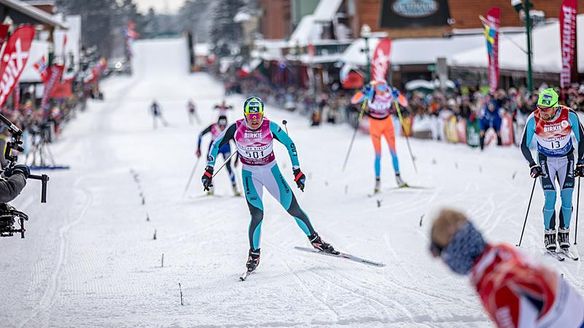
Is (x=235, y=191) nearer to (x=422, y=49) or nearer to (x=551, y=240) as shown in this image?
(x=551, y=240)

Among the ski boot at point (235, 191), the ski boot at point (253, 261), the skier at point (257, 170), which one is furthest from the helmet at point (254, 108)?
the ski boot at point (235, 191)

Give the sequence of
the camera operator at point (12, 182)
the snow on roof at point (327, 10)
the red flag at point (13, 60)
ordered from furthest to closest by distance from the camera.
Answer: the snow on roof at point (327, 10), the red flag at point (13, 60), the camera operator at point (12, 182)

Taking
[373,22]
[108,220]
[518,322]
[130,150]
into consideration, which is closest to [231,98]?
[373,22]

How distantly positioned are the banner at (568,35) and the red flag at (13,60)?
466 inches

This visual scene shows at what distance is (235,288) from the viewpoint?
8820 mm

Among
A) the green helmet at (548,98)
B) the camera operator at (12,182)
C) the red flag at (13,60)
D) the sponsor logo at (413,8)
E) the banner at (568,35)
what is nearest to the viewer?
the camera operator at (12,182)

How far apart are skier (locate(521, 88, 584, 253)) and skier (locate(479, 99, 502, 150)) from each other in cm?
1252

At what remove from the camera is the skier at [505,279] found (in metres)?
3.66

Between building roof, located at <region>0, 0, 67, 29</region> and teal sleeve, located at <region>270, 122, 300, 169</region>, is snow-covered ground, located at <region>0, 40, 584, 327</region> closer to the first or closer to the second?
teal sleeve, located at <region>270, 122, 300, 169</region>

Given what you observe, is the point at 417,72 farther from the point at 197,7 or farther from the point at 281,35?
the point at 197,7

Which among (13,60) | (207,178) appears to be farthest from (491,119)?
(207,178)

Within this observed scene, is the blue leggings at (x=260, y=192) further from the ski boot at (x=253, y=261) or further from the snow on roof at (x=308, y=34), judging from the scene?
the snow on roof at (x=308, y=34)

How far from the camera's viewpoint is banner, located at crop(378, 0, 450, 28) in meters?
47.5

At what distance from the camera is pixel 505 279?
369 cm
